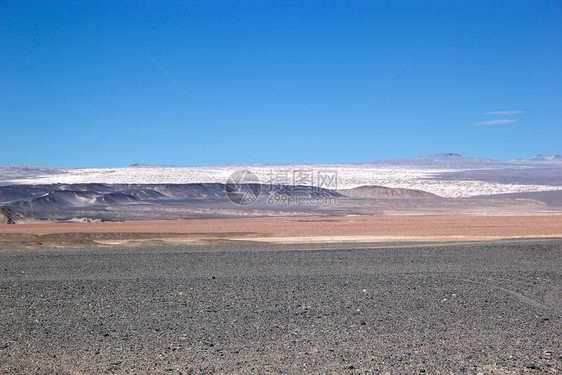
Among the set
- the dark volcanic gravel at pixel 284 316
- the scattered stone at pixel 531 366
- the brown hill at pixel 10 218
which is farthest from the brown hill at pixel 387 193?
the scattered stone at pixel 531 366

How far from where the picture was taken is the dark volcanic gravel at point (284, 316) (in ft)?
19.6

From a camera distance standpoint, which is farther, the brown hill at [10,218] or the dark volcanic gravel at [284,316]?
the brown hill at [10,218]

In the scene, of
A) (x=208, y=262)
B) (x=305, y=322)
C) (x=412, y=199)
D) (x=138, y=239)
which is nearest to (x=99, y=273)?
(x=208, y=262)

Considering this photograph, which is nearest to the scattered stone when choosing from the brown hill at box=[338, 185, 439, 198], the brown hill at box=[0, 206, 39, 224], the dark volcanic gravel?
the dark volcanic gravel

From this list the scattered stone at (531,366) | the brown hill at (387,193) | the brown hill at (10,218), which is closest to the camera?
the scattered stone at (531,366)

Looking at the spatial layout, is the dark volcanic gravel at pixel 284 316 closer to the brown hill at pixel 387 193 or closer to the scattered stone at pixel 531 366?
the scattered stone at pixel 531 366

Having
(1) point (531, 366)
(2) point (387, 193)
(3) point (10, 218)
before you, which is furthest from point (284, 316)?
(2) point (387, 193)

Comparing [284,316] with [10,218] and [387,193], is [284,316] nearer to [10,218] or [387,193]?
[10,218]

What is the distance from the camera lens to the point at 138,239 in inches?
891

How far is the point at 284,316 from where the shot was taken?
8.06 metres

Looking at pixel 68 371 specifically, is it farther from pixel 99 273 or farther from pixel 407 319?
pixel 99 273

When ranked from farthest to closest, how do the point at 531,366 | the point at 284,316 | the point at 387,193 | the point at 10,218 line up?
the point at 387,193
the point at 10,218
the point at 284,316
the point at 531,366

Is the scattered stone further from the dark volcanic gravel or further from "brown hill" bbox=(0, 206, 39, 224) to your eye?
"brown hill" bbox=(0, 206, 39, 224)

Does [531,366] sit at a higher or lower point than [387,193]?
higher
